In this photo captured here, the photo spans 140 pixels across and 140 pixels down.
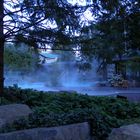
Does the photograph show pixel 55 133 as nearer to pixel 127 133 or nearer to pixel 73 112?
pixel 73 112

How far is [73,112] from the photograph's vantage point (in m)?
7.11

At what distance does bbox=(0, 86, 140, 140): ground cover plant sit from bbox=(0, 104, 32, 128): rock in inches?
6.4

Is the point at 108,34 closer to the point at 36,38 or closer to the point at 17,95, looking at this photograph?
the point at 36,38

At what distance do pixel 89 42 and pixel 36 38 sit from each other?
1286mm

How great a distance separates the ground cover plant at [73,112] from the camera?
664cm

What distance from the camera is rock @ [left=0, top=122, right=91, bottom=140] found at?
5.87m

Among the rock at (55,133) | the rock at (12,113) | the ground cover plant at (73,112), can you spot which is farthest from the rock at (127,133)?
the rock at (12,113)

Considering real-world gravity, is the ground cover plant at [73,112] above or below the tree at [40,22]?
below

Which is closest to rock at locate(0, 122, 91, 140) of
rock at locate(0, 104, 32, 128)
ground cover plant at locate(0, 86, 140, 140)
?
ground cover plant at locate(0, 86, 140, 140)

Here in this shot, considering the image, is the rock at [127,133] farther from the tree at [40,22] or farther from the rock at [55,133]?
the tree at [40,22]

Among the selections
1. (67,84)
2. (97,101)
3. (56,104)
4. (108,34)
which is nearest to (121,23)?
(108,34)

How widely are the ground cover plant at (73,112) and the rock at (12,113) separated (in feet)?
0.53

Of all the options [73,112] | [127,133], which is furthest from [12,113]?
[127,133]

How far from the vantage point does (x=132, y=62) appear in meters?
9.42
